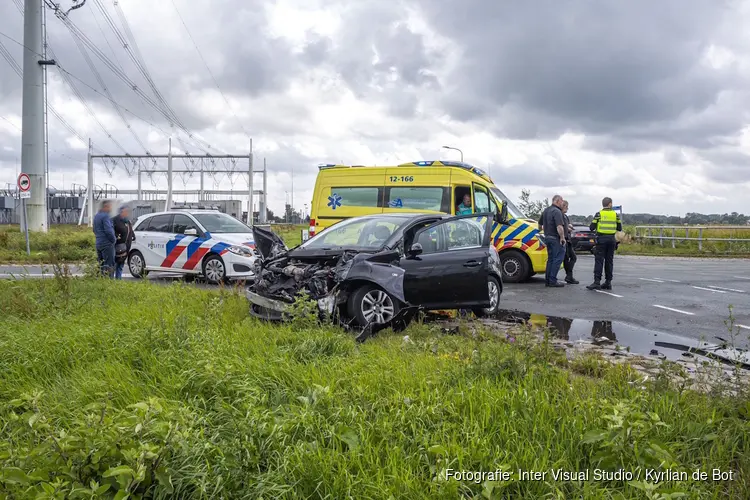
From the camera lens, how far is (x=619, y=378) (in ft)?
13.3

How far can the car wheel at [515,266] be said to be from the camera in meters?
12.3

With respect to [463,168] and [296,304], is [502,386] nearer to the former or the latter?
[296,304]

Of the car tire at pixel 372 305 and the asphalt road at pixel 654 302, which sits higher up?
the car tire at pixel 372 305

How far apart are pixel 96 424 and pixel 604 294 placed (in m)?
9.45

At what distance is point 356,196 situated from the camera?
1304 cm

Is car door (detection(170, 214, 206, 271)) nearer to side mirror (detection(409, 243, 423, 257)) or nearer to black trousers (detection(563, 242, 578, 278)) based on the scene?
side mirror (detection(409, 243, 423, 257))

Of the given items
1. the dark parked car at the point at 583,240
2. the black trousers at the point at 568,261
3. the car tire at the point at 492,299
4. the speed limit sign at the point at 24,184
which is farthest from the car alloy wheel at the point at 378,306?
the dark parked car at the point at 583,240

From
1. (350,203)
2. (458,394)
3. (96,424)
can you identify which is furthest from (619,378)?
(350,203)

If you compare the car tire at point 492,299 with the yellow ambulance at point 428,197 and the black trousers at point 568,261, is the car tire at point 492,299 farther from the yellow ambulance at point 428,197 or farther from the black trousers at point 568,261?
the black trousers at point 568,261

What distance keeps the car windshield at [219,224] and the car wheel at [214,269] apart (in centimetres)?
71

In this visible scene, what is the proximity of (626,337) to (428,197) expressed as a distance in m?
6.50

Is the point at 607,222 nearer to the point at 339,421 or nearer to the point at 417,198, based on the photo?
the point at 417,198

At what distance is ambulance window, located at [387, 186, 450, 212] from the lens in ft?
40.5

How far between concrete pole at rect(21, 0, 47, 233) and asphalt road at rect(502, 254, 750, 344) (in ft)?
69.5
